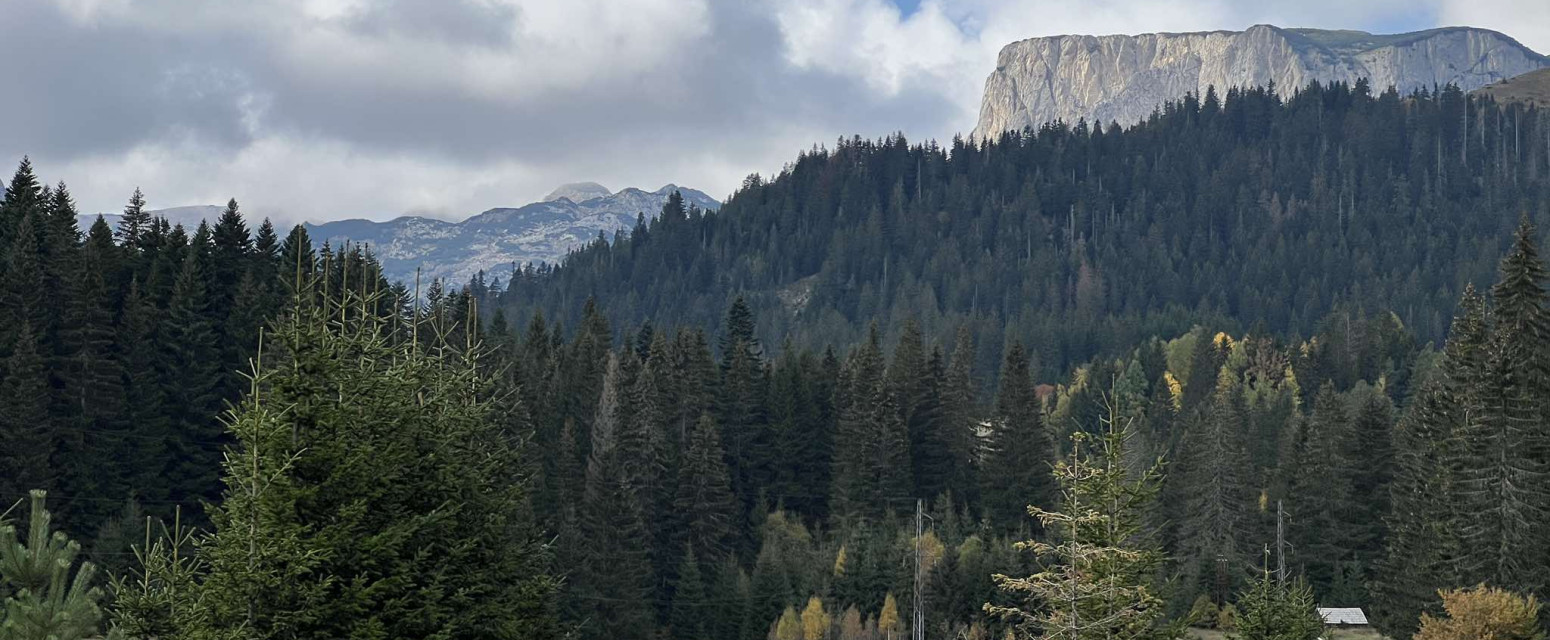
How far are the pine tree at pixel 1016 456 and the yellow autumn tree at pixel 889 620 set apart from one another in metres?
25.3

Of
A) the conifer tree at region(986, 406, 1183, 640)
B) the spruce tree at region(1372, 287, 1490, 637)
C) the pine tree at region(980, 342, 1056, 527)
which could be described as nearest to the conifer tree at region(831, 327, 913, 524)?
the pine tree at region(980, 342, 1056, 527)

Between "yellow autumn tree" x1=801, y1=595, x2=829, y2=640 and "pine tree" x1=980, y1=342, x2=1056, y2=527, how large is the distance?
28212mm

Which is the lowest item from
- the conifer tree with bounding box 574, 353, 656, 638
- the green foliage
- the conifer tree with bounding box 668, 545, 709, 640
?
the conifer tree with bounding box 668, 545, 709, 640

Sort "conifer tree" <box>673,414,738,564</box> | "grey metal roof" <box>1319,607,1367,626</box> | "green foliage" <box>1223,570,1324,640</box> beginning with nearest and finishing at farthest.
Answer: "green foliage" <box>1223,570,1324,640</box> < "grey metal roof" <box>1319,607,1367,626</box> < "conifer tree" <box>673,414,738,564</box>

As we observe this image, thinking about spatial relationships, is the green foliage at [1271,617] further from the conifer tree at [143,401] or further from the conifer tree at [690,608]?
the conifer tree at [143,401]

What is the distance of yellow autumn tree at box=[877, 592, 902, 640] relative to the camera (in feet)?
305

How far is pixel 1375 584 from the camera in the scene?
85250mm

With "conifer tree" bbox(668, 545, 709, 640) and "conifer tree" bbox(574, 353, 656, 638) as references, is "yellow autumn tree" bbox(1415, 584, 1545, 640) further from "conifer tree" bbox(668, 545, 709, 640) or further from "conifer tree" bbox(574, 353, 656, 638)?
"conifer tree" bbox(668, 545, 709, 640)

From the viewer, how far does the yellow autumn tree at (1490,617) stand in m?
58.2

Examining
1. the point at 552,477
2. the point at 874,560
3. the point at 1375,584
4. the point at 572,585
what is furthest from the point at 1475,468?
the point at 552,477

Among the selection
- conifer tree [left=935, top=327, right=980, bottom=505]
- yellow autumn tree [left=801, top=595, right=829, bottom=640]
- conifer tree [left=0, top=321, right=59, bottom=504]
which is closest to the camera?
conifer tree [left=0, top=321, right=59, bottom=504]

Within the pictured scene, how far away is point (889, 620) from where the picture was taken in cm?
9375

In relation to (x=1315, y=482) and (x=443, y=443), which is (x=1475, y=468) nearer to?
(x=1315, y=482)

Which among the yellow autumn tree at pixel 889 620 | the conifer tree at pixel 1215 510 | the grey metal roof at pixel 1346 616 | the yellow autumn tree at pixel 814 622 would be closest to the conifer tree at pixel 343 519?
the yellow autumn tree at pixel 814 622
